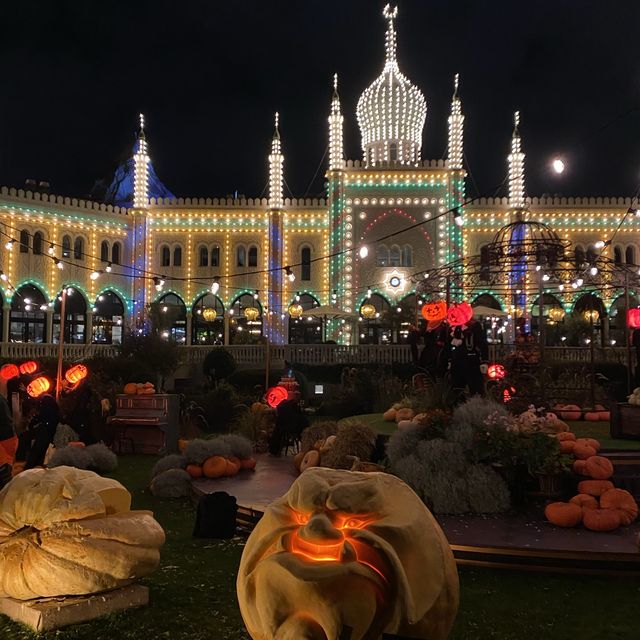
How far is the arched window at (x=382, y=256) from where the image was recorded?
36844mm

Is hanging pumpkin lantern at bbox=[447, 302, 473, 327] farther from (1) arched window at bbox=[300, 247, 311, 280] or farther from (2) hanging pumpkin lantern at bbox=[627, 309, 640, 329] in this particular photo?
(1) arched window at bbox=[300, 247, 311, 280]

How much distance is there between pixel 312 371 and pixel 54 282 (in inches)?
691

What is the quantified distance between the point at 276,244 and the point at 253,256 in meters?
1.87

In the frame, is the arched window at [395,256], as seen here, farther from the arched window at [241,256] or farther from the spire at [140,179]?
the spire at [140,179]

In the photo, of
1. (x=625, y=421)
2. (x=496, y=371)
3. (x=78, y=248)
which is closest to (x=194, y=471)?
(x=625, y=421)

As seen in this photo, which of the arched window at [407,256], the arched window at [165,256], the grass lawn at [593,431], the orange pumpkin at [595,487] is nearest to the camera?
the orange pumpkin at [595,487]

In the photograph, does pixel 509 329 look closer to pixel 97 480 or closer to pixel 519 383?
pixel 519 383

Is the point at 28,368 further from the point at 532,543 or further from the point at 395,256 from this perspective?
the point at 395,256

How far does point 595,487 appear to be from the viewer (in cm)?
732

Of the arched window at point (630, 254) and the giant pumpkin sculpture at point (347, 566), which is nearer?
the giant pumpkin sculpture at point (347, 566)

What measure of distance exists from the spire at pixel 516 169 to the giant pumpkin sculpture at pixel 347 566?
36.5m

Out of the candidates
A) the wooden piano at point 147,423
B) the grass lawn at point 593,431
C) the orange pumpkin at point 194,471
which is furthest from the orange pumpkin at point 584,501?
the wooden piano at point 147,423

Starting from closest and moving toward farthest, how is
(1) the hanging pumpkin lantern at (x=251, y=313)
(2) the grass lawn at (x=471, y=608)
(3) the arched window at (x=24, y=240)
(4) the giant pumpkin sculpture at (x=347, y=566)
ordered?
(4) the giant pumpkin sculpture at (x=347, y=566)
(2) the grass lawn at (x=471, y=608)
(3) the arched window at (x=24, y=240)
(1) the hanging pumpkin lantern at (x=251, y=313)

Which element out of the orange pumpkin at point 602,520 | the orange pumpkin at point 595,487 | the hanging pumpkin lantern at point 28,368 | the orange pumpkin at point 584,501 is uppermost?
the hanging pumpkin lantern at point 28,368
